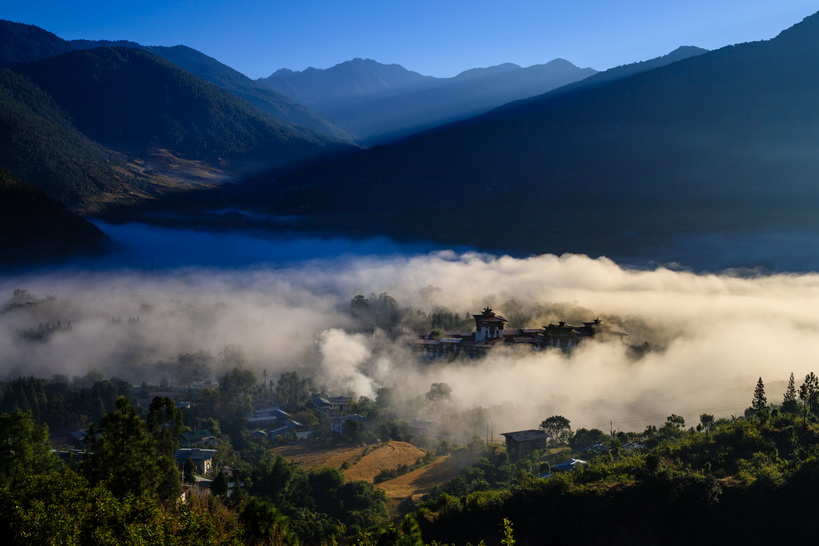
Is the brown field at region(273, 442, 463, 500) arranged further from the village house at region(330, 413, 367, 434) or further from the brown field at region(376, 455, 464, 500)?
the village house at region(330, 413, 367, 434)

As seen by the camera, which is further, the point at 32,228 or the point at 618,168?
the point at 618,168

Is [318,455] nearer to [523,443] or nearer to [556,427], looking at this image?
[523,443]

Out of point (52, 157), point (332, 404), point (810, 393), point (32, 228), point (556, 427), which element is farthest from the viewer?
point (52, 157)

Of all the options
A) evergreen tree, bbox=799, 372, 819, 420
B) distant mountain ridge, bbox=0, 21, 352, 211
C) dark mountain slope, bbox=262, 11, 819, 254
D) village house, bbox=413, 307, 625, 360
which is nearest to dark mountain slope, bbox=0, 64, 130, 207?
distant mountain ridge, bbox=0, 21, 352, 211

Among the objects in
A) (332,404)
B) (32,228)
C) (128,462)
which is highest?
(32,228)

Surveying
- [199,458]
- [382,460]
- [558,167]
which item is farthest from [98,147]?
[382,460]

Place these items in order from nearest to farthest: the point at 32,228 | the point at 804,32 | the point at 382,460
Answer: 1. the point at 382,460
2. the point at 32,228
3. the point at 804,32

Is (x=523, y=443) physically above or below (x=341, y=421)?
above

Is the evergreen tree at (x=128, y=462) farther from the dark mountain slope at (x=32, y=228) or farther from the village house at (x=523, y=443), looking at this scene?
the dark mountain slope at (x=32, y=228)
